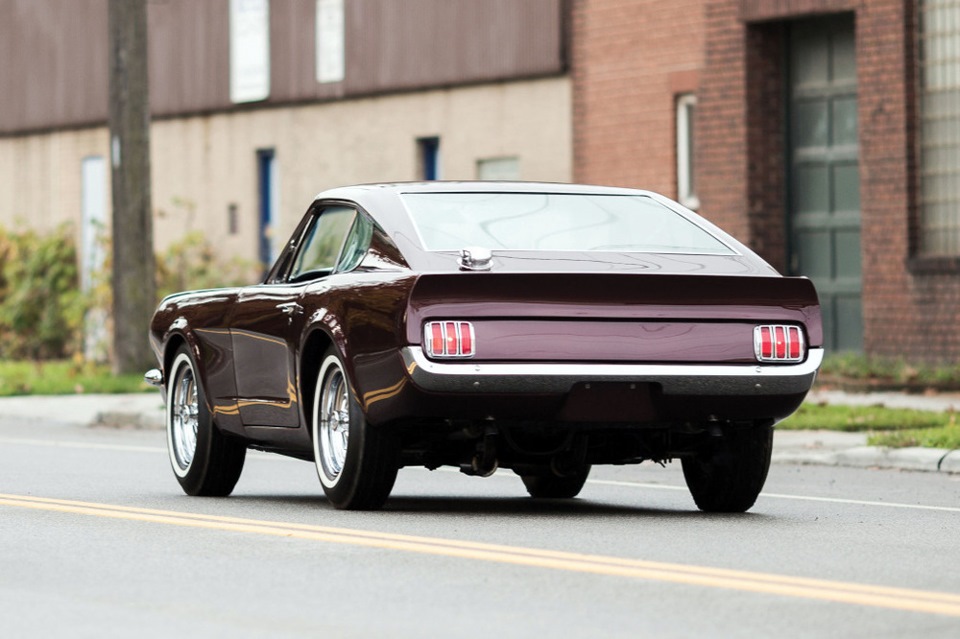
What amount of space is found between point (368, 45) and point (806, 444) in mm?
14296

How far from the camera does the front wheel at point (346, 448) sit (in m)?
9.87

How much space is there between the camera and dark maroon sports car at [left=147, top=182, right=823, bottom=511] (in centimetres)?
952

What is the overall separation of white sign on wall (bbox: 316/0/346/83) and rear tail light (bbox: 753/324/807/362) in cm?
1989

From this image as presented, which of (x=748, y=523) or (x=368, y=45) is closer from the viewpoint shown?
(x=748, y=523)

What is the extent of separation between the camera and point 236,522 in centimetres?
989

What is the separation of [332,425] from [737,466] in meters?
1.96

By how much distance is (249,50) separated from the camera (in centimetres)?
3089

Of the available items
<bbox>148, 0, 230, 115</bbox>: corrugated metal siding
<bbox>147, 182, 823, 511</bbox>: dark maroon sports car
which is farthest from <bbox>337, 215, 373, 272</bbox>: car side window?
<bbox>148, 0, 230, 115</bbox>: corrugated metal siding

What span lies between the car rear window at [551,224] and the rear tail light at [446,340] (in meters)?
0.62

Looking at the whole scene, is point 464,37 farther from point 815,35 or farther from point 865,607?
point 865,607

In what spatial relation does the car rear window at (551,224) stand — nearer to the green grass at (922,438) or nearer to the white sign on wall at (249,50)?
the green grass at (922,438)

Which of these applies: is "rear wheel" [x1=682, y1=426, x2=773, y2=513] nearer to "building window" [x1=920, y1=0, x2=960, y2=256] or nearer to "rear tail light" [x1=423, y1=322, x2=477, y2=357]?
"rear tail light" [x1=423, y1=322, x2=477, y2=357]

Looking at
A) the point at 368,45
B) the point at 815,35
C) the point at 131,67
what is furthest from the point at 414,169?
the point at 815,35

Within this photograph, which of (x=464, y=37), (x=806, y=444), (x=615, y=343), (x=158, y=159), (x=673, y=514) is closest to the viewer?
(x=615, y=343)
